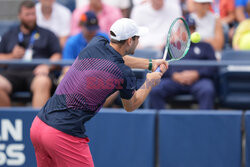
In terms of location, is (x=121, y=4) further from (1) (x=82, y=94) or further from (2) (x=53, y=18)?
(1) (x=82, y=94)

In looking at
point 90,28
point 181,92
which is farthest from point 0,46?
point 181,92

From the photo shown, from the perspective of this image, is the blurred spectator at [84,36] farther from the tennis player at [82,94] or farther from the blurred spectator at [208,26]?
the tennis player at [82,94]

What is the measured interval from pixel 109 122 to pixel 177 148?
0.84 metres

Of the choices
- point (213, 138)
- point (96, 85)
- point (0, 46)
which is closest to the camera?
point (96, 85)

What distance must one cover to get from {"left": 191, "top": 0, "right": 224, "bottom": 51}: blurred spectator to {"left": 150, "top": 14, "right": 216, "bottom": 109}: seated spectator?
2.29 ft

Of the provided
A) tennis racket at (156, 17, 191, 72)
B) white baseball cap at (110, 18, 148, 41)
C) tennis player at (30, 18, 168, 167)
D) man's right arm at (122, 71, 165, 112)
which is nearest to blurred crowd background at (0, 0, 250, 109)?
tennis racket at (156, 17, 191, 72)

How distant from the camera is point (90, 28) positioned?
19.2 ft

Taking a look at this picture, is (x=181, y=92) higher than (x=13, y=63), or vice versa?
(x=13, y=63)

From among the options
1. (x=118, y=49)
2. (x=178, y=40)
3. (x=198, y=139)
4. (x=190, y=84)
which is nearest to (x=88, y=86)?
(x=118, y=49)

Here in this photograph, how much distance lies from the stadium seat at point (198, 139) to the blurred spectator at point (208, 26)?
1.66 metres

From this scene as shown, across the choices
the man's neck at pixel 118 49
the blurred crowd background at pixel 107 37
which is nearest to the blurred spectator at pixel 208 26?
the blurred crowd background at pixel 107 37

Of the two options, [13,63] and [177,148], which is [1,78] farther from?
[177,148]

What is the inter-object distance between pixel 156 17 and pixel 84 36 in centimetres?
139

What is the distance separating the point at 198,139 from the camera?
5.13 meters
